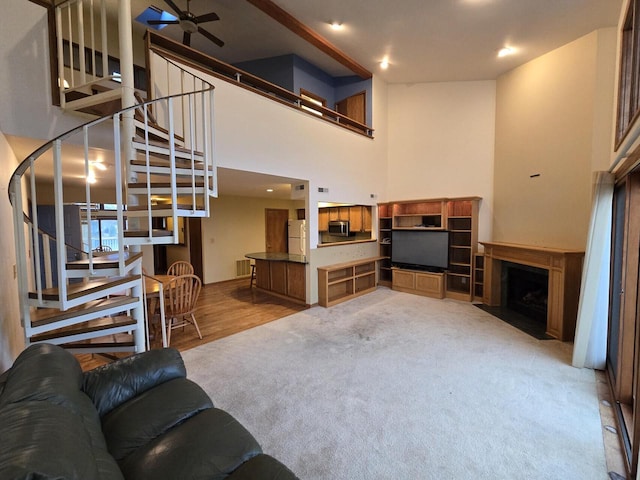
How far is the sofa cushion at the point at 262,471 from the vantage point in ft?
3.71

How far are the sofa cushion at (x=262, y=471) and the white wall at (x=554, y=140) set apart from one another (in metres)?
5.06

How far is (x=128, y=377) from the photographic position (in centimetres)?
178

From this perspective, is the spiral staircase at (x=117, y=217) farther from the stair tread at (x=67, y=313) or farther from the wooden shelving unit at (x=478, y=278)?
the wooden shelving unit at (x=478, y=278)

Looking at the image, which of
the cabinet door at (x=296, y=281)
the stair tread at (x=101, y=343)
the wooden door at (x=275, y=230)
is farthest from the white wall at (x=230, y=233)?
the stair tread at (x=101, y=343)

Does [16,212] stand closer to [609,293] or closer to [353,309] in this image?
[353,309]

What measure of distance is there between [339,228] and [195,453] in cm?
582

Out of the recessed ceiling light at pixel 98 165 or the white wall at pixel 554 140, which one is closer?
the recessed ceiling light at pixel 98 165

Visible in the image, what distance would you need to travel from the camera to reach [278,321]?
4512mm

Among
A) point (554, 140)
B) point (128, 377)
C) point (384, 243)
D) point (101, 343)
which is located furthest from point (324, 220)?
point (128, 377)

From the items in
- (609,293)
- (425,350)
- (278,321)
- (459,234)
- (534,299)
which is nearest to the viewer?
(609,293)

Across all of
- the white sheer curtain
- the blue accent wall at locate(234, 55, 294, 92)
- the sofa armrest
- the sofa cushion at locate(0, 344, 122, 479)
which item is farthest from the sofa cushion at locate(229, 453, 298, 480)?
the blue accent wall at locate(234, 55, 294, 92)

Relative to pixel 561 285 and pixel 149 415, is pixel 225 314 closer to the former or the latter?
pixel 149 415

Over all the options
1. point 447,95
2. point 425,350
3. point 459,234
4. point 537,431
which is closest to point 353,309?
point 425,350

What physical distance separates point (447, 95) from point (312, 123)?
10.7 feet
